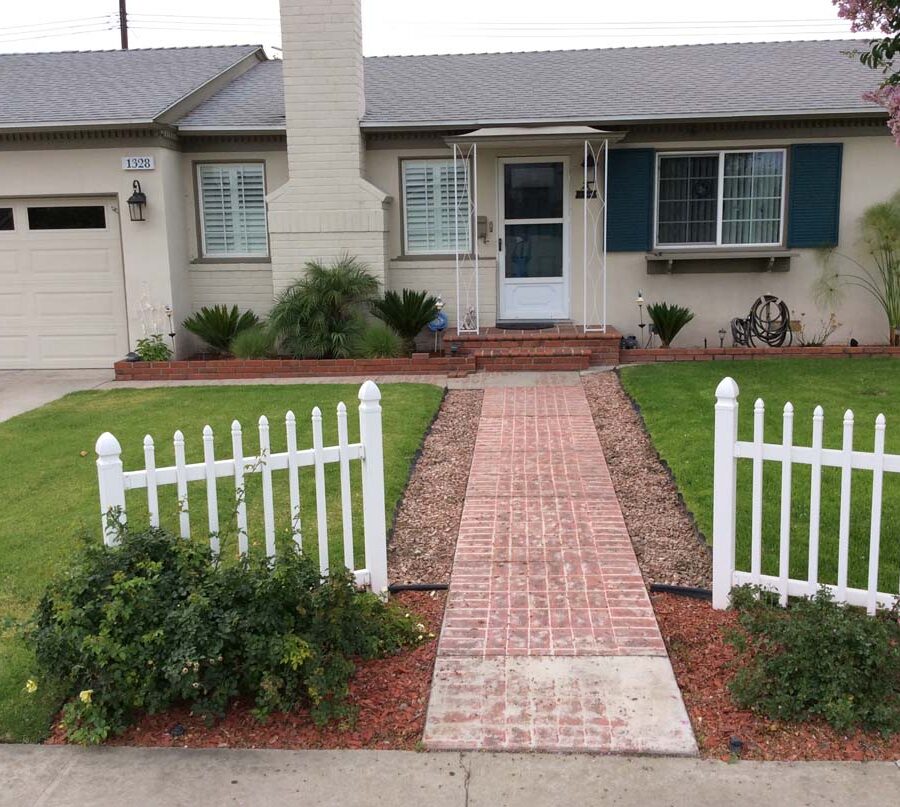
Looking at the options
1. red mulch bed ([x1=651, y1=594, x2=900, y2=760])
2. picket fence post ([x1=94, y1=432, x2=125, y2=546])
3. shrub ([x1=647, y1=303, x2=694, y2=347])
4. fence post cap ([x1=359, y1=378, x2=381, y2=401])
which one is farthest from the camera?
shrub ([x1=647, y1=303, x2=694, y2=347])

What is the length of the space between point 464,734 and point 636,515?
9.86 ft

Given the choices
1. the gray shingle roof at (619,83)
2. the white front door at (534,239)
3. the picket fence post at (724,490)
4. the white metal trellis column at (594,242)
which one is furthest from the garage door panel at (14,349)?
the picket fence post at (724,490)

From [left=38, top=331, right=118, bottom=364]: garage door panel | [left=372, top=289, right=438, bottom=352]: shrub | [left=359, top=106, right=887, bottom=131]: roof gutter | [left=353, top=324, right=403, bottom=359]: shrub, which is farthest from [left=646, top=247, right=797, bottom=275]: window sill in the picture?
[left=38, top=331, right=118, bottom=364]: garage door panel

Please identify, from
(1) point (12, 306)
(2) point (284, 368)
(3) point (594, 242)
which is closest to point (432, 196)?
(3) point (594, 242)

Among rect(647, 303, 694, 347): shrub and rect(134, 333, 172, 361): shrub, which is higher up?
rect(647, 303, 694, 347): shrub

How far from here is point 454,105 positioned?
1414 centimetres

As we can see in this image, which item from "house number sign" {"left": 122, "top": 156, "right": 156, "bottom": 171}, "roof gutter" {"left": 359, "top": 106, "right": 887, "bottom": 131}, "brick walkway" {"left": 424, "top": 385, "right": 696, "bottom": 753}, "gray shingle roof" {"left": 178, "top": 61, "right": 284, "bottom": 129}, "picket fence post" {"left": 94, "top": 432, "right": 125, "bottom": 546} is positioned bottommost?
"brick walkway" {"left": 424, "top": 385, "right": 696, "bottom": 753}

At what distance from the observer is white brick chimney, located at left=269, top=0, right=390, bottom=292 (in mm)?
13211

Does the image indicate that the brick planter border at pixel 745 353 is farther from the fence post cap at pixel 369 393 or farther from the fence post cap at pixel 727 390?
the fence post cap at pixel 369 393

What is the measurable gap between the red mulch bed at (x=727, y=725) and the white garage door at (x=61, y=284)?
443 inches

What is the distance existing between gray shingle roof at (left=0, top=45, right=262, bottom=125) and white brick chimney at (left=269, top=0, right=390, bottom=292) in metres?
1.90

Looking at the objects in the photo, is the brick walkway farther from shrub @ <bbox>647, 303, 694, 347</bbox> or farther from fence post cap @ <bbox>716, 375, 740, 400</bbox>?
shrub @ <bbox>647, 303, 694, 347</bbox>

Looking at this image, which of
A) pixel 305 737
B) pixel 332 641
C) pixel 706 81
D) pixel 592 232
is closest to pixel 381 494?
pixel 332 641

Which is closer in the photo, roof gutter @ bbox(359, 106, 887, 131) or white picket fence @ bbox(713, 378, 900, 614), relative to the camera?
white picket fence @ bbox(713, 378, 900, 614)
